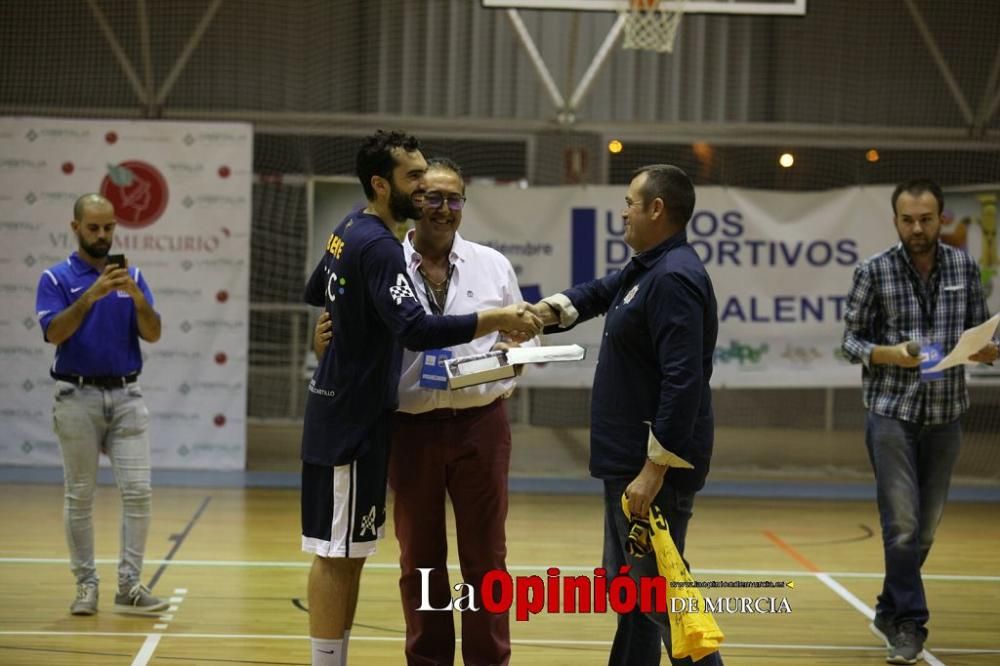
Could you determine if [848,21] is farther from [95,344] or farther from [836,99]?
[95,344]

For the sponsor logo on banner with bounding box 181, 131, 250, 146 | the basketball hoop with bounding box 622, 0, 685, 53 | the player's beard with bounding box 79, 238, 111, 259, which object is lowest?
the player's beard with bounding box 79, 238, 111, 259

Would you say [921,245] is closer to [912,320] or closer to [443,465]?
[912,320]

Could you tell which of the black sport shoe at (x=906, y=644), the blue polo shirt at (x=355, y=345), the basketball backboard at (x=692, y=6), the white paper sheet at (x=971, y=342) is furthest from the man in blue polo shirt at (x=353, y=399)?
the basketball backboard at (x=692, y=6)

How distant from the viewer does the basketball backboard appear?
33.0 feet

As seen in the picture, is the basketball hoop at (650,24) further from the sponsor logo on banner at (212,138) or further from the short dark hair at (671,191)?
the short dark hair at (671,191)

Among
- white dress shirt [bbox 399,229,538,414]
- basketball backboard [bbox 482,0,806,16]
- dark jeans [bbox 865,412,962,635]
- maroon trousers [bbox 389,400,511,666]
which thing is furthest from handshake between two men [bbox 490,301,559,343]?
basketball backboard [bbox 482,0,806,16]

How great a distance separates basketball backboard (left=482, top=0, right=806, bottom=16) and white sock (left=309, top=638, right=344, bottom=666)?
671 centimetres

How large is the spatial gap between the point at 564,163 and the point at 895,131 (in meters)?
3.48

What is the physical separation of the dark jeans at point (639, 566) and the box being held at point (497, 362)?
19.2 inches

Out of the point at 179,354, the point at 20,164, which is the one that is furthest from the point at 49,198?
the point at 179,354

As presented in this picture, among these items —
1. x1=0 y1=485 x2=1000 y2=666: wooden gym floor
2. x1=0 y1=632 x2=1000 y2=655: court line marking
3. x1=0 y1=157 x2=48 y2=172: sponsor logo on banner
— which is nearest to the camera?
x1=0 y1=485 x2=1000 y2=666: wooden gym floor

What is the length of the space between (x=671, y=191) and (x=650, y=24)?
636cm

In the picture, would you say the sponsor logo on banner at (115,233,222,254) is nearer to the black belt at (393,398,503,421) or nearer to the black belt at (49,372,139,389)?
the black belt at (49,372,139,389)

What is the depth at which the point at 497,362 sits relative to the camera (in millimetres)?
4500
